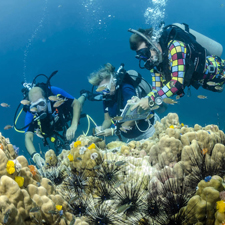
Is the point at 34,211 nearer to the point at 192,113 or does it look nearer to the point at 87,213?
the point at 87,213

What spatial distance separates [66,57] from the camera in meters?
74.5

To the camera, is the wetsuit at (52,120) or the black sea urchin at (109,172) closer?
the black sea urchin at (109,172)

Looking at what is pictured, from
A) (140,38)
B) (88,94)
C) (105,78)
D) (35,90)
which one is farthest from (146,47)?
(35,90)

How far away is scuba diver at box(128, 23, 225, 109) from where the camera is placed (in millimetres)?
4375

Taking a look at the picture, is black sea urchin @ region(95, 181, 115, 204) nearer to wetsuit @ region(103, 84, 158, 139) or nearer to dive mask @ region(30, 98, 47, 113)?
wetsuit @ region(103, 84, 158, 139)

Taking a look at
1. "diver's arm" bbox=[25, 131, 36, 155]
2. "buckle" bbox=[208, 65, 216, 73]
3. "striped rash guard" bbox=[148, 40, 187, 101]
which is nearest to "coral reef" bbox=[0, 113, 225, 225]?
"striped rash guard" bbox=[148, 40, 187, 101]

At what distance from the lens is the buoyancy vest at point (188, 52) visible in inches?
179

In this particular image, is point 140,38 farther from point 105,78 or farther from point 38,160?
point 38,160

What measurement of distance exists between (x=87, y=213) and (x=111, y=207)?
0.30 metres

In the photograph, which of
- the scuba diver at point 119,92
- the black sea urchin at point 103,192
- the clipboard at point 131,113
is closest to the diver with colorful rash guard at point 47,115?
the scuba diver at point 119,92

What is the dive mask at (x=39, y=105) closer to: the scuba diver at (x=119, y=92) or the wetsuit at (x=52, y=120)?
the wetsuit at (x=52, y=120)

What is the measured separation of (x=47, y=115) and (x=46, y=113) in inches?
13.0

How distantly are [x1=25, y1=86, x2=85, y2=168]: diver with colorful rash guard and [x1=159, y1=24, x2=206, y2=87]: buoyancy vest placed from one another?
3668 millimetres

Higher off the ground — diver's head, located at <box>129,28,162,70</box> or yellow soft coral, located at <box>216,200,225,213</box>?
diver's head, located at <box>129,28,162,70</box>
